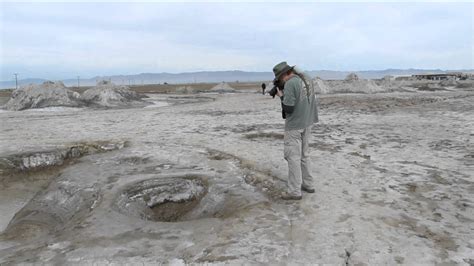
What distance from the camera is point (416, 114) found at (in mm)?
16922

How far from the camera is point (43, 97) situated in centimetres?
2708

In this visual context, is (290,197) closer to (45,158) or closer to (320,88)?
(45,158)

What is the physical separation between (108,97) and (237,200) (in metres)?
26.1

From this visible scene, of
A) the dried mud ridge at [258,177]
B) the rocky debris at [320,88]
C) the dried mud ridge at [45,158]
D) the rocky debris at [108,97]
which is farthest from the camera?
the rocky debris at [320,88]

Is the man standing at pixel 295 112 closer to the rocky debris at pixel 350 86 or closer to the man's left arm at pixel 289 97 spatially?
the man's left arm at pixel 289 97

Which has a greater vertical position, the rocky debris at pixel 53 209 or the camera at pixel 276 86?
the camera at pixel 276 86

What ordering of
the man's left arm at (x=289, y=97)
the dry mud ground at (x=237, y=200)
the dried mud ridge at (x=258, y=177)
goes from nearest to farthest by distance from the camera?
the dry mud ground at (x=237, y=200) → the man's left arm at (x=289, y=97) → the dried mud ridge at (x=258, y=177)

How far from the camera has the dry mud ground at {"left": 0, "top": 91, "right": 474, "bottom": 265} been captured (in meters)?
4.41

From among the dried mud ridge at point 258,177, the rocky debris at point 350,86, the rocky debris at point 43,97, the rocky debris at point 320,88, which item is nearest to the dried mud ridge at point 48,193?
the dried mud ridge at point 258,177

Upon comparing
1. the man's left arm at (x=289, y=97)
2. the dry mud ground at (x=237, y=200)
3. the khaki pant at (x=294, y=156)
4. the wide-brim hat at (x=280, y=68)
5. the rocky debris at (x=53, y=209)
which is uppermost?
the wide-brim hat at (x=280, y=68)

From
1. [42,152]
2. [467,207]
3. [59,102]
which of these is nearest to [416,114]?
[467,207]

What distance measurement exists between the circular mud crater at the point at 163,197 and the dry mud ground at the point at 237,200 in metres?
0.03

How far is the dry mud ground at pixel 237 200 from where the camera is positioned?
4410mm

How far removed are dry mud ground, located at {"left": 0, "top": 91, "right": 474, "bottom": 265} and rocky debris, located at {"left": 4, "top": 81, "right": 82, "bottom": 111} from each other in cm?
1513
